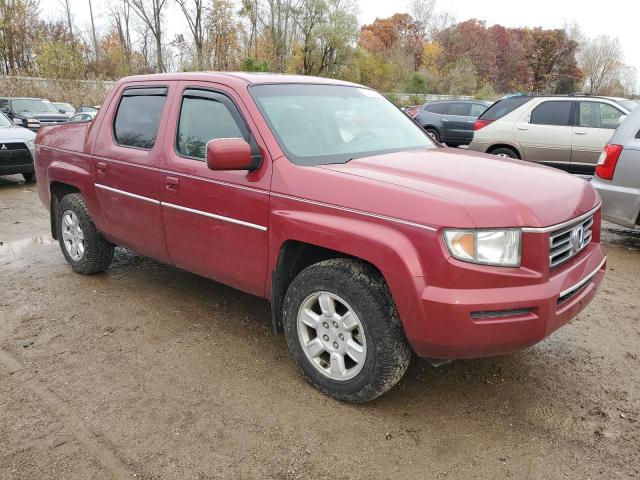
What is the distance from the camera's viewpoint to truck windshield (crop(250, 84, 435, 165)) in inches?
128

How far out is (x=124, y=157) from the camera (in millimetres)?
4109

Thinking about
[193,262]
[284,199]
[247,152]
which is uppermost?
[247,152]

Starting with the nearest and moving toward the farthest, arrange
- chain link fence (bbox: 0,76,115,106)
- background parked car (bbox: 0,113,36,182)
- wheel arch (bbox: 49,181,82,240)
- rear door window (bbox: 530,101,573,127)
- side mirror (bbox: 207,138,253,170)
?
side mirror (bbox: 207,138,253,170) < wheel arch (bbox: 49,181,82,240) < rear door window (bbox: 530,101,573,127) < background parked car (bbox: 0,113,36,182) < chain link fence (bbox: 0,76,115,106)

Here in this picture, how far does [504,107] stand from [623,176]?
4.80m

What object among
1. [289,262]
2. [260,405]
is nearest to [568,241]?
[289,262]

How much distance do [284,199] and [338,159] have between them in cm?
45

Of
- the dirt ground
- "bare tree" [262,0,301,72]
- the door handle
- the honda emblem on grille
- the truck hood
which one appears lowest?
the dirt ground

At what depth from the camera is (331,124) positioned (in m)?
3.54

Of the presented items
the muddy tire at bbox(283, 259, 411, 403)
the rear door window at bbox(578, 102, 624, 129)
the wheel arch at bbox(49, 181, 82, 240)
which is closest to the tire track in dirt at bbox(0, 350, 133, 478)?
the muddy tire at bbox(283, 259, 411, 403)

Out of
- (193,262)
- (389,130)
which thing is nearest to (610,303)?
(389,130)

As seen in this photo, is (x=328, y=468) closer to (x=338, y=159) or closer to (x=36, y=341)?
(x=338, y=159)

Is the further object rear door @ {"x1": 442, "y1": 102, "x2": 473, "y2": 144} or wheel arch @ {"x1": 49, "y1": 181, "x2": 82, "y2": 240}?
rear door @ {"x1": 442, "y1": 102, "x2": 473, "y2": 144}

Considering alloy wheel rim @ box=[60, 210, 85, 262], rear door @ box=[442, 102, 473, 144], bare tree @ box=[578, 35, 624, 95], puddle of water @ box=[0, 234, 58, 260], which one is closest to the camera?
alloy wheel rim @ box=[60, 210, 85, 262]

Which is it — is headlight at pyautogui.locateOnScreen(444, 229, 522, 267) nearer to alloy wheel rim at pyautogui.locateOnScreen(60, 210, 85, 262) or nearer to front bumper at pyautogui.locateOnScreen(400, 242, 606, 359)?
front bumper at pyautogui.locateOnScreen(400, 242, 606, 359)
